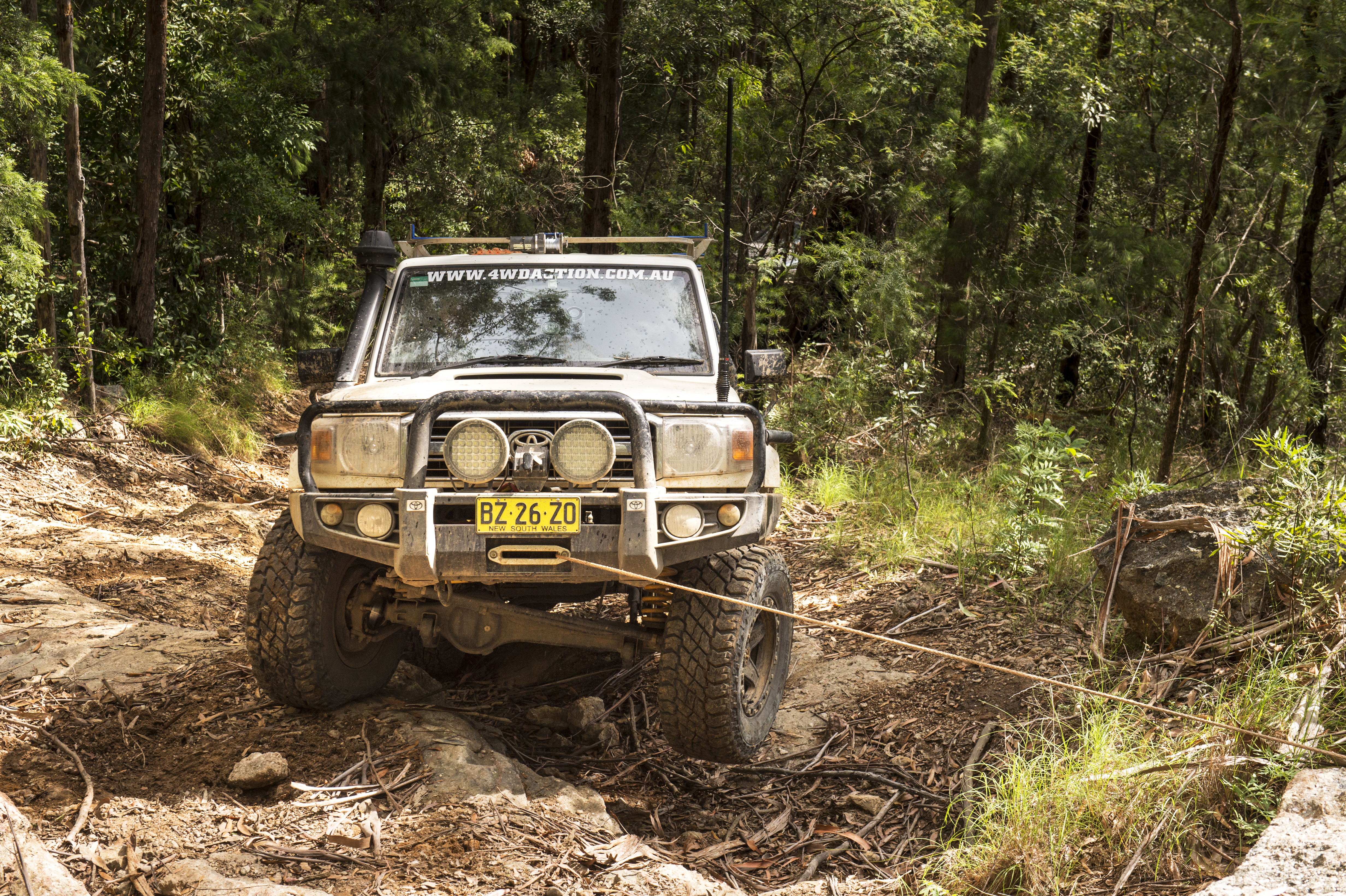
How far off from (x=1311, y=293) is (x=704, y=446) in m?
7.98

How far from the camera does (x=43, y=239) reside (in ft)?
35.6

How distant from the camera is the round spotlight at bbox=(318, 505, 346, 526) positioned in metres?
3.88

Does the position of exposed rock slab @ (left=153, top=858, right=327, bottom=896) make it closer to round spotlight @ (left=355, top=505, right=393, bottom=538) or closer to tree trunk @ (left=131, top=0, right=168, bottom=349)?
round spotlight @ (left=355, top=505, right=393, bottom=538)

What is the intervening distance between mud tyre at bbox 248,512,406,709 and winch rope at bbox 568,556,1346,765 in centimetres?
115

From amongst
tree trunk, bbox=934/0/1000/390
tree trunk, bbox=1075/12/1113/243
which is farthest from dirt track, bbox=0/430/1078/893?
tree trunk, bbox=1075/12/1113/243

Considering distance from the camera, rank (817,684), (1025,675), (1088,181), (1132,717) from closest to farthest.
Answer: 1. (1025,675)
2. (1132,717)
3. (817,684)
4. (1088,181)

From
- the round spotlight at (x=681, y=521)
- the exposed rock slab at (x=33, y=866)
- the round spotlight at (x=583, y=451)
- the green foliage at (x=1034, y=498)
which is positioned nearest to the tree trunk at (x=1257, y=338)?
the green foliage at (x=1034, y=498)

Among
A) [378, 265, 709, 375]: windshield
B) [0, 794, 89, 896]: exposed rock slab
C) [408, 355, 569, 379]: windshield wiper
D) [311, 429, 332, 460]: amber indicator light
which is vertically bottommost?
[0, 794, 89, 896]: exposed rock slab

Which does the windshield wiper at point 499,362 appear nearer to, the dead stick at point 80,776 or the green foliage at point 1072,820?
the dead stick at point 80,776

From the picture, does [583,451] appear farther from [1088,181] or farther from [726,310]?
[1088,181]

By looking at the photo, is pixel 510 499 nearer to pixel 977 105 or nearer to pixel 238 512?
pixel 238 512

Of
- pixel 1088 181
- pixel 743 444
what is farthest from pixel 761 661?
pixel 1088 181

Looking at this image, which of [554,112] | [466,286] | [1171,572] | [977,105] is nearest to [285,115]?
[554,112]

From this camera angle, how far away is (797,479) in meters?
9.74
